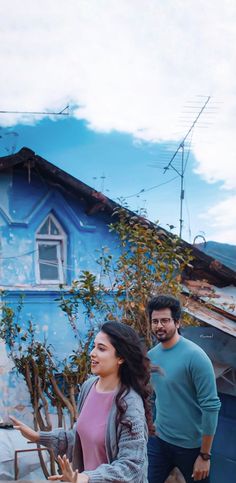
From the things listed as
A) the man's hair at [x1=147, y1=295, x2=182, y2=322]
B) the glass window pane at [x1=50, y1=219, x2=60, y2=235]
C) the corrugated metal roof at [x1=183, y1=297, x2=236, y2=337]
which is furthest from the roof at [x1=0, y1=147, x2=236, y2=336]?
the man's hair at [x1=147, y1=295, x2=182, y2=322]

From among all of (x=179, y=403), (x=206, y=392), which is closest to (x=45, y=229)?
(x=179, y=403)

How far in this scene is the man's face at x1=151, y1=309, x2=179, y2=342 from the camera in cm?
393

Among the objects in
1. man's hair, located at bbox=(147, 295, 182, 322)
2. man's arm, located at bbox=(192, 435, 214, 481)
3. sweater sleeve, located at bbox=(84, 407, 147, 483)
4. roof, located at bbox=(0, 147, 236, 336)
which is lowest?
man's arm, located at bbox=(192, 435, 214, 481)

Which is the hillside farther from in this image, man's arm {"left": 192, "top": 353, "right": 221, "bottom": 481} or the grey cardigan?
the grey cardigan

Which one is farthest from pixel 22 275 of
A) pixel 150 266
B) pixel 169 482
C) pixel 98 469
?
pixel 98 469

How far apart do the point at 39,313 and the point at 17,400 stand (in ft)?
3.95

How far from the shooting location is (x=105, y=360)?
270 centimetres

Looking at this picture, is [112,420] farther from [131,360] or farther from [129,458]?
[131,360]

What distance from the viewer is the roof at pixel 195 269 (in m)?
6.30

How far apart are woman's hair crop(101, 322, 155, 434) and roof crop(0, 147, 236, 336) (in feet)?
10.7

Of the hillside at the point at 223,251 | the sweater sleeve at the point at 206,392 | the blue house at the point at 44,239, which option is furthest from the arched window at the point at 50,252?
the sweater sleeve at the point at 206,392

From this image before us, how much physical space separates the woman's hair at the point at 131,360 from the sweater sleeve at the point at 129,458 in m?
0.16

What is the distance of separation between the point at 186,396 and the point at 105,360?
50.7 inches

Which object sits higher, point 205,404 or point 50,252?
point 50,252
